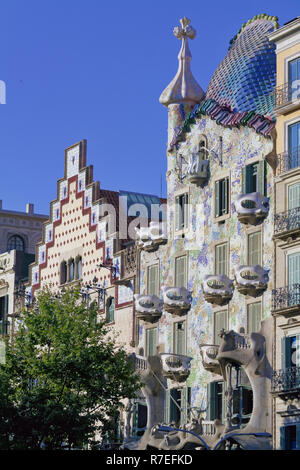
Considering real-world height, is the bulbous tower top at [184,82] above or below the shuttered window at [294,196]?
above

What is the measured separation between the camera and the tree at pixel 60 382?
173 ft

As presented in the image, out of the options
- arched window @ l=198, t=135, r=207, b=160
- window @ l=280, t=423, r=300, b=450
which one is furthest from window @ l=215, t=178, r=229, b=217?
window @ l=280, t=423, r=300, b=450

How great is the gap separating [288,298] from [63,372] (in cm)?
977

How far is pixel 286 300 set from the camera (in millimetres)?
50500


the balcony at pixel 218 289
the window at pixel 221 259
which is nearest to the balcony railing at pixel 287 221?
the balcony at pixel 218 289

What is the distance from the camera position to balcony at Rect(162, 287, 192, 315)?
56.3 metres

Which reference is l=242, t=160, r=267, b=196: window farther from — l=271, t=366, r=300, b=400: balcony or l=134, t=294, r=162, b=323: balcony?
l=271, t=366, r=300, b=400: balcony

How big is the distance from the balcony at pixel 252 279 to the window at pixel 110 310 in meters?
10.9

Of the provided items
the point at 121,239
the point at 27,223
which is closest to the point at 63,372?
the point at 121,239

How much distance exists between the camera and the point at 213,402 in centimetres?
5381

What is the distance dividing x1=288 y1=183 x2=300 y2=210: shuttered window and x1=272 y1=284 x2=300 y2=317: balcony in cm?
311

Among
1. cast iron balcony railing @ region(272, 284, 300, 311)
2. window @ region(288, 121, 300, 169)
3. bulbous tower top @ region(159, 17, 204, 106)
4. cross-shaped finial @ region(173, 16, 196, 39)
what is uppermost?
cross-shaped finial @ region(173, 16, 196, 39)

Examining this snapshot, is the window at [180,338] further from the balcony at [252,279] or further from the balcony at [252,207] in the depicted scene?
the balcony at [252,207]
